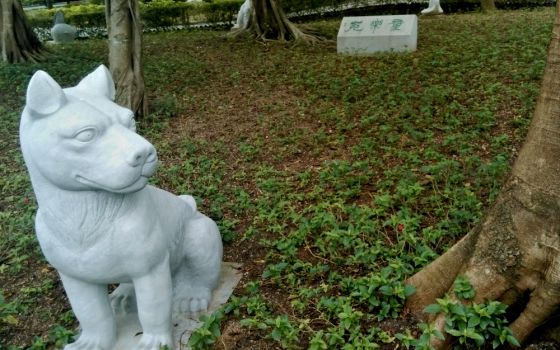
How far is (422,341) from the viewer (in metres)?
2.49

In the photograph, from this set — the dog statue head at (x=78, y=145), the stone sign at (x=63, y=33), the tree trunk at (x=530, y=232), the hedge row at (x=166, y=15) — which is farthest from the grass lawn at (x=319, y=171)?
the hedge row at (x=166, y=15)

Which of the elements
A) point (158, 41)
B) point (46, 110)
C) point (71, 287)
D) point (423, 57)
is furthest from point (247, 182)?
point (158, 41)

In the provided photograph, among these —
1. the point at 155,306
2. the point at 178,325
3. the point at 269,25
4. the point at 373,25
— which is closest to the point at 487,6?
the point at 269,25

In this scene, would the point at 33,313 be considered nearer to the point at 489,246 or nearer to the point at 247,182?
the point at 247,182

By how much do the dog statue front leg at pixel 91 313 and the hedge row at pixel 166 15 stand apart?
52.8ft

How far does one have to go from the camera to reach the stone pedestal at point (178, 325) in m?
2.96

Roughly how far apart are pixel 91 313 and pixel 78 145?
1.00 meters

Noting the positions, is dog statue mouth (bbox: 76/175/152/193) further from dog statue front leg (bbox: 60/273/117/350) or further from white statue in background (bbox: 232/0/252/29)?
white statue in background (bbox: 232/0/252/29)

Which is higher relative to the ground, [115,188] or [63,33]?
[63,33]

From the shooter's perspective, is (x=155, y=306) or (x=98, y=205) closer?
(x=98, y=205)

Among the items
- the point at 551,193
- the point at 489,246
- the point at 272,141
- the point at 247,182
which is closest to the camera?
the point at 551,193

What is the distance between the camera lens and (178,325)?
314cm

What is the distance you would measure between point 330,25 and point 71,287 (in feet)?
40.0

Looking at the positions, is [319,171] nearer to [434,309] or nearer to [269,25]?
[434,309]
